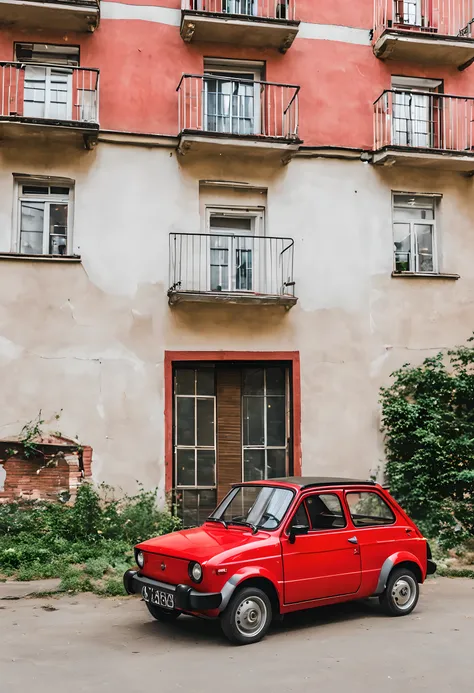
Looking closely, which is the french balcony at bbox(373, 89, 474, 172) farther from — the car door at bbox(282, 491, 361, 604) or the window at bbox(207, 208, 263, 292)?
the car door at bbox(282, 491, 361, 604)

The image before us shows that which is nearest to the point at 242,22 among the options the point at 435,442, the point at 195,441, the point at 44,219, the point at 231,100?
the point at 231,100

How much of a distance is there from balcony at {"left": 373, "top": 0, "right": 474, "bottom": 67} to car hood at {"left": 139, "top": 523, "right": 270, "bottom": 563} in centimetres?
1101

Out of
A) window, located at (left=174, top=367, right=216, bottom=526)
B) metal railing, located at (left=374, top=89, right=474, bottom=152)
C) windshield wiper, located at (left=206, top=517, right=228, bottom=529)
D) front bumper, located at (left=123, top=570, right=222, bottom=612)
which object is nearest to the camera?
front bumper, located at (left=123, top=570, right=222, bottom=612)

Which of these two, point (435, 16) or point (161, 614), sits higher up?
point (435, 16)

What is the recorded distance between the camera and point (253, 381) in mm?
13945

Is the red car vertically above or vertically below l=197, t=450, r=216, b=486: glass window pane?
below

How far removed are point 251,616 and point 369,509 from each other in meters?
2.18

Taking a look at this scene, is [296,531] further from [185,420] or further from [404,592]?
[185,420]

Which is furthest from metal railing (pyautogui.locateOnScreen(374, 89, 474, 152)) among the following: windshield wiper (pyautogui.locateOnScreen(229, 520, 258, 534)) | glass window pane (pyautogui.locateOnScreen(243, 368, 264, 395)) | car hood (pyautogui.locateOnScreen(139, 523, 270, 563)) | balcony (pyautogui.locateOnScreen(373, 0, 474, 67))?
car hood (pyautogui.locateOnScreen(139, 523, 270, 563))

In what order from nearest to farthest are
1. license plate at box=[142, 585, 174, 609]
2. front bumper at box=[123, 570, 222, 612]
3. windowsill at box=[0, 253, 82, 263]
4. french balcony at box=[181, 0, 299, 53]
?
front bumper at box=[123, 570, 222, 612]
license plate at box=[142, 585, 174, 609]
windowsill at box=[0, 253, 82, 263]
french balcony at box=[181, 0, 299, 53]

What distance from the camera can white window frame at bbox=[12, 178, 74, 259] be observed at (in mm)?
13219

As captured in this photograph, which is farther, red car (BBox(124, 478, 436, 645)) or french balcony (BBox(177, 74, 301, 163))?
french balcony (BBox(177, 74, 301, 163))

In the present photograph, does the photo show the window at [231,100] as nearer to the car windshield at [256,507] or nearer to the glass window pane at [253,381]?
the glass window pane at [253,381]

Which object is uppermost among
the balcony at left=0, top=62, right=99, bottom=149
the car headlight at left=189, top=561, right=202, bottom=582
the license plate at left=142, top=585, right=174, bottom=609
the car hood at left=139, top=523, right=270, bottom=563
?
the balcony at left=0, top=62, right=99, bottom=149
